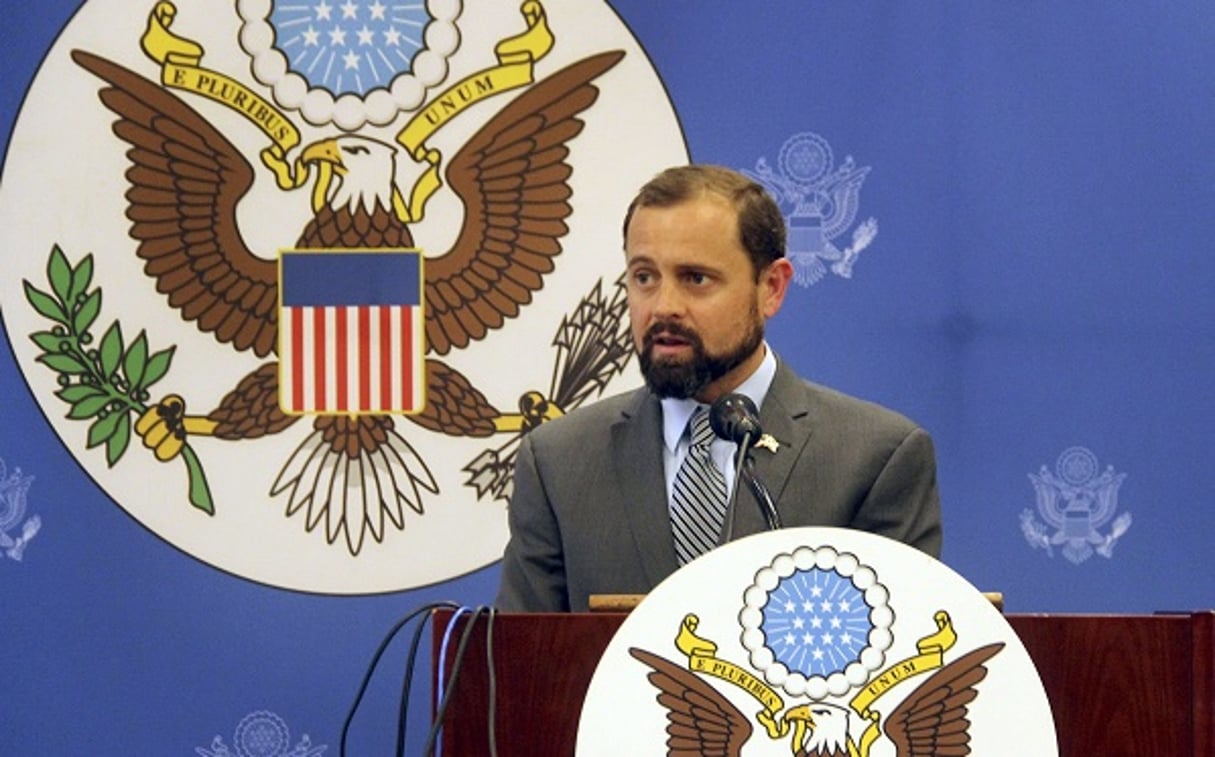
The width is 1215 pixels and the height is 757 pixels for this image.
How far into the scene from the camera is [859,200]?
359 centimetres

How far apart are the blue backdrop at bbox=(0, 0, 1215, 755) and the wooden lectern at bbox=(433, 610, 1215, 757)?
172cm

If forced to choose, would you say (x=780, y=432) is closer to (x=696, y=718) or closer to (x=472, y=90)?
(x=696, y=718)

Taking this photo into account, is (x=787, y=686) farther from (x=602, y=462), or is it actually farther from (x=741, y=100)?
(x=741, y=100)

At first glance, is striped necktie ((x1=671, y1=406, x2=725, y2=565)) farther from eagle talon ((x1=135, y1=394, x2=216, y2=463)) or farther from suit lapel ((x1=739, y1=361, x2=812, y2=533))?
eagle talon ((x1=135, y1=394, x2=216, y2=463))

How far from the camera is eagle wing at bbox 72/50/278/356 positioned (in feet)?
12.2

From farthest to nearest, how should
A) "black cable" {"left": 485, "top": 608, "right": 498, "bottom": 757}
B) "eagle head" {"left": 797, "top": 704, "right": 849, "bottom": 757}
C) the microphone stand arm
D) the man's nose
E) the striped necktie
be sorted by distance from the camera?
the man's nose < the striped necktie < the microphone stand arm < "black cable" {"left": 485, "top": 608, "right": 498, "bottom": 757} < "eagle head" {"left": 797, "top": 704, "right": 849, "bottom": 757}

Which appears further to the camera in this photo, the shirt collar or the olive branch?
the olive branch

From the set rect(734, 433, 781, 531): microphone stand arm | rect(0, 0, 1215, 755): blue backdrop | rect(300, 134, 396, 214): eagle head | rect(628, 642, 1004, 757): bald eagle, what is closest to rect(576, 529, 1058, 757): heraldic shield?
rect(628, 642, 1004, 757): bald eagle

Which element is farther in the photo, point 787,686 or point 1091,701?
point 1091,701

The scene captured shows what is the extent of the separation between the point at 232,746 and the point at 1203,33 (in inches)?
94.9

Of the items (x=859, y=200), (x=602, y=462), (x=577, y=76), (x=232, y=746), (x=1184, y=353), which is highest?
Result: (x=577, y=76)

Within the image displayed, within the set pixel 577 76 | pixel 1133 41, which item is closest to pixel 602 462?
pixel 577 76

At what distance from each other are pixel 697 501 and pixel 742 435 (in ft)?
1.52

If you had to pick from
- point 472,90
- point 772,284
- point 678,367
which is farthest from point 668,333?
point 472,90
